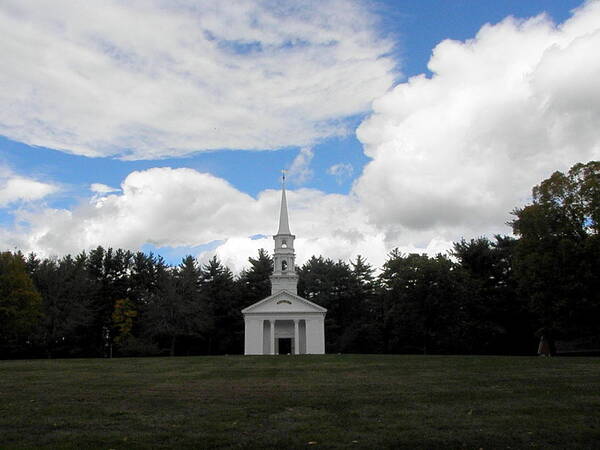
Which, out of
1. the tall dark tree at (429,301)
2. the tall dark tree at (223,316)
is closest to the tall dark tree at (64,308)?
the tall dark tree at (223,316)

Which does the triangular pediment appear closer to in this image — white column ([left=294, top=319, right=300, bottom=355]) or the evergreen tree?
white column ([left=294, top=319, right=300, bottom=355])

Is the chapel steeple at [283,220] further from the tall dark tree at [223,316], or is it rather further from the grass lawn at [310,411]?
the grass lawn at [310,411]

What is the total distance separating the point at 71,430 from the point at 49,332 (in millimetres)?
55411

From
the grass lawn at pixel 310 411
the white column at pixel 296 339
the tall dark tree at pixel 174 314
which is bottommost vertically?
the grass lawn at pixel 310 411

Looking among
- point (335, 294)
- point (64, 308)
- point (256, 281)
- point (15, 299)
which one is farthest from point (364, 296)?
point (15, 299)

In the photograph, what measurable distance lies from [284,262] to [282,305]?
17.9 feet

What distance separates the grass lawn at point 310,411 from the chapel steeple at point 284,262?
37.9 metres

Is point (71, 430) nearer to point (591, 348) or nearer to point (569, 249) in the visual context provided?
point (569, 249)

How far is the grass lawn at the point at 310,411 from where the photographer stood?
8.70 m

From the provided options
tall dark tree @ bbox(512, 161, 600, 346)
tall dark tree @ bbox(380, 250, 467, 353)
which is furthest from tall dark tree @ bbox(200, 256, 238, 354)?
tall dark tree @ bbox(512, 161, 600, 346)

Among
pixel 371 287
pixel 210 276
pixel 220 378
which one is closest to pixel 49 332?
pixel 210 276

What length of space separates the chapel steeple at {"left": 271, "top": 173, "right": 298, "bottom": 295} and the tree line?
1035cm

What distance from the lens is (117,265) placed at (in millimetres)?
68750

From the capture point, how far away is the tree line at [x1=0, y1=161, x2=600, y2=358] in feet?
121
